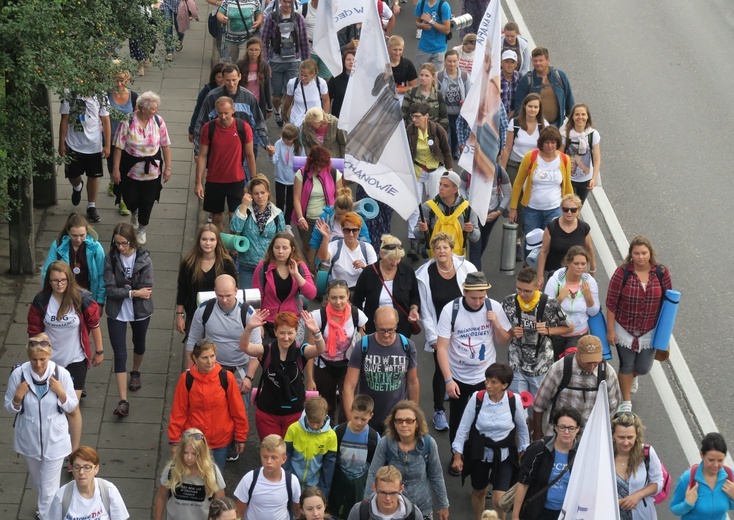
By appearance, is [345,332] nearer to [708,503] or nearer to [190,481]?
[190,481]

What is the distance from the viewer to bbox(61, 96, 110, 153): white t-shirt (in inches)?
631

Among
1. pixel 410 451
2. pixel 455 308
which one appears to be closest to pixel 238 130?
pixel 455 308

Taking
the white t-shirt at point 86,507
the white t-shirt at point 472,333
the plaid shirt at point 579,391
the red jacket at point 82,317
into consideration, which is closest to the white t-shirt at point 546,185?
the white t-shirt at point 472,333

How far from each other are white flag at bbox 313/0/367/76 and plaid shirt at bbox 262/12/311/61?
659 millimetres

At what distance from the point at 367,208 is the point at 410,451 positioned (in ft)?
13.3

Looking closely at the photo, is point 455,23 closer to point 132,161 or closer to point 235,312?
point 132,161

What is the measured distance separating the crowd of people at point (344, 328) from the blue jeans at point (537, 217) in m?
0.03

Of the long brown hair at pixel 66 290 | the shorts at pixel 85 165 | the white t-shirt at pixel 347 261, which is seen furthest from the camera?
the shorts at pixel 85 165

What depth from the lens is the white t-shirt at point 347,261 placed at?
45.6 ft

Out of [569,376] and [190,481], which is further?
[569,376]

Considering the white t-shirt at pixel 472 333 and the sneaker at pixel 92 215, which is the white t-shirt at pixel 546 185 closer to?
the white t-shirt at pixel 472 333

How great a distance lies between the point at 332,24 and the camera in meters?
18.0

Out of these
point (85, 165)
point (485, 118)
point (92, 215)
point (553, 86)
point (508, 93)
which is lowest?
point (92, 215)

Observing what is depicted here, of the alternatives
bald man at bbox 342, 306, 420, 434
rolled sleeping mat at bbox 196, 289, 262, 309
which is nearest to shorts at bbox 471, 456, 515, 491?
bald man at bbox 342, 306, 420, 434
